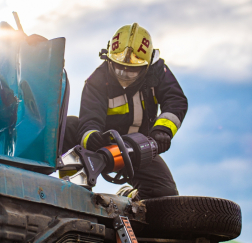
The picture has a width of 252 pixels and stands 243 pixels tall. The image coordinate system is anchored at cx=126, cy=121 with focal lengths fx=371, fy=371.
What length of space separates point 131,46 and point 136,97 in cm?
47

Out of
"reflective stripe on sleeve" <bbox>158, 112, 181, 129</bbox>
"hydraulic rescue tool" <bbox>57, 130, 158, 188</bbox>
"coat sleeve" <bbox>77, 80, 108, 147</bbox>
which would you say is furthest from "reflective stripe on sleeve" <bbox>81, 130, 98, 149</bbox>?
"reflective stripe on sleeve" <bbox>158, 112, 181, 129</bbox>

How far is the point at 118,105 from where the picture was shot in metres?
3.36

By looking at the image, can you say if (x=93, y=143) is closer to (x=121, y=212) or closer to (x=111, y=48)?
(x=121, y=212)

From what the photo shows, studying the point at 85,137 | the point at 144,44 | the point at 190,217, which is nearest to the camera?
the point at 190,217

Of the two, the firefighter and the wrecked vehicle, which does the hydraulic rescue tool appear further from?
the firefighter

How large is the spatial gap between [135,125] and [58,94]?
1.59 meters

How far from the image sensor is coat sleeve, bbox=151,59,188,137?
321 centimetres

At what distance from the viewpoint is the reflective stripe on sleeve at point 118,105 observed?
11.0 feet

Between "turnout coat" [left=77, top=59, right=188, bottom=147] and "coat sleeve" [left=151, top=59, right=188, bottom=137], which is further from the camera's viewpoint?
"turnout coat" [left=77, top=59, right=188, bottom=147]

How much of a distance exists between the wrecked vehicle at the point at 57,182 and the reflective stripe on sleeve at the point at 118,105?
2.72 ft

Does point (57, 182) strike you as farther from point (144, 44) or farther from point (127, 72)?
point (144, 44)

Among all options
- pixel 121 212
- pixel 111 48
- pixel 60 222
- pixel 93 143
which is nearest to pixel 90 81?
pixel 111 48

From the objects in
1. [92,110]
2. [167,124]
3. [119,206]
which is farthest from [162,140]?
[119,206]

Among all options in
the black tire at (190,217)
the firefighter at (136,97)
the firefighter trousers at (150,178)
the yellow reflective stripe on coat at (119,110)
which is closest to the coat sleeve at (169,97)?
the firefighter at (136,97)
